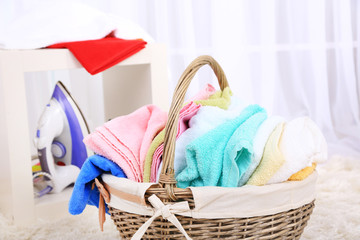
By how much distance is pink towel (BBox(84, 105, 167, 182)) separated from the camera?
866 millimetres

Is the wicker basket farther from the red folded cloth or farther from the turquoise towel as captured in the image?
the red folded cloth

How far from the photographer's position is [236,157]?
784 millimetres

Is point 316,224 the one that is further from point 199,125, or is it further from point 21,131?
point 21,131

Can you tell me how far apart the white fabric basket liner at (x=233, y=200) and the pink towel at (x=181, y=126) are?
6 centimetres

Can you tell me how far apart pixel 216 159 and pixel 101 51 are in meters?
0.63

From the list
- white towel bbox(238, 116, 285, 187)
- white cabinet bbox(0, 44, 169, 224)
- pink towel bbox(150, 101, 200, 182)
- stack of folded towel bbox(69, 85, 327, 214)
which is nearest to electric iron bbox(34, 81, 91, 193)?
white cabinet bbox(0, 44, 169, 224)

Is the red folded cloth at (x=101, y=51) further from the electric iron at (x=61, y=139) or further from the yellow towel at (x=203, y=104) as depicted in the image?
the yellow towel at (x=203, y=104)

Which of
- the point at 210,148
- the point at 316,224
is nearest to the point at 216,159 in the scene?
the point at 210,148

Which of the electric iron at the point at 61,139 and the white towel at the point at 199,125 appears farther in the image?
the electric iron at the point at 61,139

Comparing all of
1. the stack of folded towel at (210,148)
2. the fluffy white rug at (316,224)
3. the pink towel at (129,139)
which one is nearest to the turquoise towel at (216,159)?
the stack of folded towel at (210,148)

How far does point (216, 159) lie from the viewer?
783mm

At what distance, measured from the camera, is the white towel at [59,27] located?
1270mm

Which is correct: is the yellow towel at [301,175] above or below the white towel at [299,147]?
below

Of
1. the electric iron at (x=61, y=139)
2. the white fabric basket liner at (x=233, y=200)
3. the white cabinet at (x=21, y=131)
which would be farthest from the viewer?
the electric iron at (x=61, y=139)
